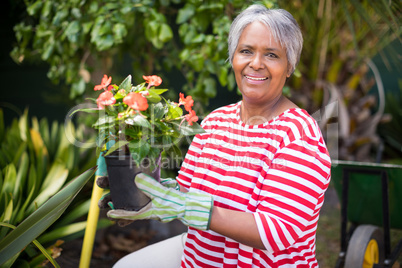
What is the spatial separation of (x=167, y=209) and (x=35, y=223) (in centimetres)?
46

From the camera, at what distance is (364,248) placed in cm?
250

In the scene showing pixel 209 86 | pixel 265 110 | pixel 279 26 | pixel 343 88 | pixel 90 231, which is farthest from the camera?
pixel 343 88

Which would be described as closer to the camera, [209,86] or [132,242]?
[209,86]

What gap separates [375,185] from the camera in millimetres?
2744

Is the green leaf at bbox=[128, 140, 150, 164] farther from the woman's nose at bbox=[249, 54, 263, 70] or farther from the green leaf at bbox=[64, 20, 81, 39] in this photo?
the green leaf at bbox=[64, 20, 81, 39]

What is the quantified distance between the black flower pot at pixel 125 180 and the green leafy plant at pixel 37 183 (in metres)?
0.95

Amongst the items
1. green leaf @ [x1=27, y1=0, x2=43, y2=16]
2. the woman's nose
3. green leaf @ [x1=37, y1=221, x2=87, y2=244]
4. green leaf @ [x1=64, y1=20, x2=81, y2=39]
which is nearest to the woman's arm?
the woman's nose

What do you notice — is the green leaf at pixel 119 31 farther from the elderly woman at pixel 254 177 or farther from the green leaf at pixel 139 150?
the green leaf at pixel 139 150

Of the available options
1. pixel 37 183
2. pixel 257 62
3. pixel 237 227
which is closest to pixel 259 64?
pixel 257 62

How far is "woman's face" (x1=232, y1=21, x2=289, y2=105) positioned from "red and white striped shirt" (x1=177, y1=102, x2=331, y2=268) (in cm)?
11

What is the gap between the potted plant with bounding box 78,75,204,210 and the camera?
119 centimetres

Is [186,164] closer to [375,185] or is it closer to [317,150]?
[317,150]

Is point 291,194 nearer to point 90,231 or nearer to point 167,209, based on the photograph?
point 167,209

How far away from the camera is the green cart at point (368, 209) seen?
254 cm
